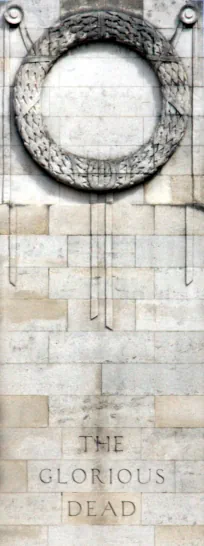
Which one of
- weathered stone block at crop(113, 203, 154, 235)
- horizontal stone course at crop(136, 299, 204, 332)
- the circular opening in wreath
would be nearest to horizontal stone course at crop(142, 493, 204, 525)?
horizontal stone course at crop(136, 299, 204, 332)

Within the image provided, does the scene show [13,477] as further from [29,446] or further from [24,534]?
[24,534]

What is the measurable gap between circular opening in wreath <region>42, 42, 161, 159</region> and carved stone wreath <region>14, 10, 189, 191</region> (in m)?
0.14

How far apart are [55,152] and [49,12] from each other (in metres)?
2.10

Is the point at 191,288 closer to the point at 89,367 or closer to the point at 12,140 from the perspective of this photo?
the point at 89,367

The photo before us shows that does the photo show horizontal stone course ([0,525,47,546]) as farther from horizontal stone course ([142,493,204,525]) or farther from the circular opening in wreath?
the circular opening in wreath

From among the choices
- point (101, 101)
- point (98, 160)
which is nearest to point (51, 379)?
point (98, 160)

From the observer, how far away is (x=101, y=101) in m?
17.0

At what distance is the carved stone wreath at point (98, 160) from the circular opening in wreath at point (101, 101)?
0.14 metres

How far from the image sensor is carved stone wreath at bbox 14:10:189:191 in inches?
661

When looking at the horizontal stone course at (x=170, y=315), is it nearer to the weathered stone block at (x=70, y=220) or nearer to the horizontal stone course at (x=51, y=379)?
the horizontal stone course at (x=51, y=379)

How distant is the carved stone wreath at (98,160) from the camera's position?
16.8 meters

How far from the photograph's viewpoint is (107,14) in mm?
16906

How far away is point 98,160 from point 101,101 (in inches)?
35.0

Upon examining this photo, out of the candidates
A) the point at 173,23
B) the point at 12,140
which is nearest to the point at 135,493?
the point at 12,140
